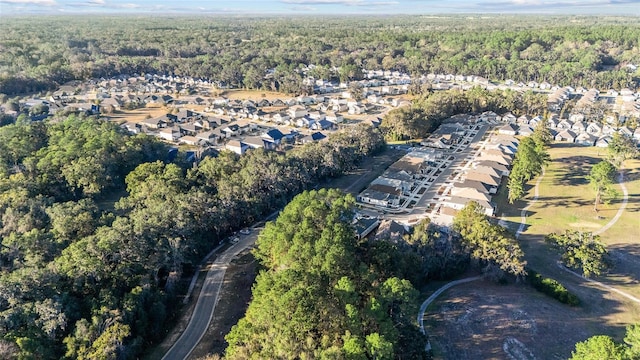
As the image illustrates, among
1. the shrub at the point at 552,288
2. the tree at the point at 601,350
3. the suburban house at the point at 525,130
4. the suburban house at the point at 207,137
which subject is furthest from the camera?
the suburban house at the point at 525,130

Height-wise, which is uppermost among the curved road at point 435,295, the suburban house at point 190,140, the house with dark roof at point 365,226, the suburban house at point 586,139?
the suburban house at point 586,139

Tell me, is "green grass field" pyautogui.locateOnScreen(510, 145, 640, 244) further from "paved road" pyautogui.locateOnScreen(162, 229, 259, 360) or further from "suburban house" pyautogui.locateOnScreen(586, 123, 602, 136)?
"paved road" pyautogui.locateOnScreen(162, 229, 259, 360)

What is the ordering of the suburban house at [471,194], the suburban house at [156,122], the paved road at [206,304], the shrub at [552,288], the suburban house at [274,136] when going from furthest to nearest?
the suburban house at [156,122]
the suburban house at [274,136]
the suburban house at [471,194]
the shrub at [552,288]
the paved road at [206,304]

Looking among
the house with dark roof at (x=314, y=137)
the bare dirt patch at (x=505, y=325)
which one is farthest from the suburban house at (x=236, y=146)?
the bare dirt patch at (x=505, y=325)

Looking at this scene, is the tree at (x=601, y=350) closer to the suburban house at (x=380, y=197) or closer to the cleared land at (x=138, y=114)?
the suburban house at (x=380, y=197)

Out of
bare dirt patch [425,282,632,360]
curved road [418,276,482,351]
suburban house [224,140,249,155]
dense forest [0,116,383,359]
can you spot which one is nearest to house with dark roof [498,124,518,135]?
dense forest [0,116,383,359]

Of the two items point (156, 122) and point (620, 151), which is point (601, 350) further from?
point (156, 122)

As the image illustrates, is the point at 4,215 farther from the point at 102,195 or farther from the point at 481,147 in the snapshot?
the point at 481,147

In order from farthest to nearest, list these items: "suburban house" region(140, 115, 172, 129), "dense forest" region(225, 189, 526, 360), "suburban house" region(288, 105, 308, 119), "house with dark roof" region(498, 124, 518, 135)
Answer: "suburban house" region(288, 105, 308, 119)
"suburban house" region(140, 115, 172, 129)
"house with dark roof" region(498, 124, 518, 135)
"dense forest" region(225, 189, 526, 360)
